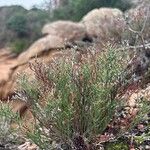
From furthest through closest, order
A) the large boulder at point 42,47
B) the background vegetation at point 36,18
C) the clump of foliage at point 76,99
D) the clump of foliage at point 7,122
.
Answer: the background vegetation at point 36,18 < the large boulder at point 42,47 < the clump of foliage at point 7,122 < the clump of foliage at point 76,99

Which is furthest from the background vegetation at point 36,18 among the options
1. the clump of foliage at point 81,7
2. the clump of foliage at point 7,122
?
the clump of foliage at point 7,122

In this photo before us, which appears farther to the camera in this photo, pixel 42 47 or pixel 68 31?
pixel 68 31

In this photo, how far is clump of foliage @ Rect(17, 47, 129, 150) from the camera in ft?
15.2

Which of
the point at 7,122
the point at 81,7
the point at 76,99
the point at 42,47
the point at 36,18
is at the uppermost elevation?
the point at 36,18

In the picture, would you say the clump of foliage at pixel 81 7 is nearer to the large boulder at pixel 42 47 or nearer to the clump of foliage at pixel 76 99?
the large boulder at pixel 42 47

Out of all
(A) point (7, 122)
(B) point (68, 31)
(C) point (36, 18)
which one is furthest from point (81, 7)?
(A) point (7, 122)

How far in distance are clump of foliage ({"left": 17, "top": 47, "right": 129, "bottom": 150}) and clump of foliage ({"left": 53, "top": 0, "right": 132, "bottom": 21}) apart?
45.0ft

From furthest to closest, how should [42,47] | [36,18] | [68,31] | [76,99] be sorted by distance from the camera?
[36,18] → [68,31] → [42,47] → [76,99]

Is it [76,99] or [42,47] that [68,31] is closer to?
[42,47]

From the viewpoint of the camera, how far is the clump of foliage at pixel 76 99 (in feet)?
15.2

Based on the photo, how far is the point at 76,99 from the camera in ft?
15.5

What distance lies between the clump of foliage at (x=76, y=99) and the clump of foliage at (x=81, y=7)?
13716mm

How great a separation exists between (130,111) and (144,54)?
8.64ft

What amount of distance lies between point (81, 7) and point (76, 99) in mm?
→ 14075
